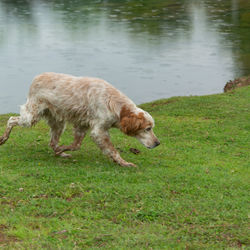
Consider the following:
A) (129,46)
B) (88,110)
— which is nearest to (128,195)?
(88,110)

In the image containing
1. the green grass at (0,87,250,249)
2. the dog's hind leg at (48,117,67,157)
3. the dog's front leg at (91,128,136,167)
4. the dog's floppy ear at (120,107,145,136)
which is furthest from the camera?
the dog's hind leg at (48,117,67,157)

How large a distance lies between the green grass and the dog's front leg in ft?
0.70

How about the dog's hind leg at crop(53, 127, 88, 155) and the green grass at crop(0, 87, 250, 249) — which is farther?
the dog's hind leg at crop(53, 127, 88, 155)

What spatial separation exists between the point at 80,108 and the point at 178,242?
3413 mm

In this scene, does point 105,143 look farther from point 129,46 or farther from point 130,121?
point 129,46

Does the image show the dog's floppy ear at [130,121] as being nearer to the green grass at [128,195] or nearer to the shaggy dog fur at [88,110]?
the shaggy dog fur at [88,110]

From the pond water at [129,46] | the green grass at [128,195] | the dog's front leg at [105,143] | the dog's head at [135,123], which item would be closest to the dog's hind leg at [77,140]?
the green grass at [128,195]

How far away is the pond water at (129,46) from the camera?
23328 mm

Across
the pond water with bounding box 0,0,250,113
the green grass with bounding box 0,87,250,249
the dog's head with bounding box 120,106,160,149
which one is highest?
the dog's head with bounding box 120,106,160,149

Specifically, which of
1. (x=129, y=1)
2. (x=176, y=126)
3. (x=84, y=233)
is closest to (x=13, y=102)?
(x=176, y=126)

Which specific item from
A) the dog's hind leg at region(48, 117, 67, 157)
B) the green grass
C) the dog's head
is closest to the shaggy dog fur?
the dog's head

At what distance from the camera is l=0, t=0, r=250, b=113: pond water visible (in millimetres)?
23328

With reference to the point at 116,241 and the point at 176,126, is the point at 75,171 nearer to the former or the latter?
the point at 116,241

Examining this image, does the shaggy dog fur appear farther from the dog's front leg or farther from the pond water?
the pond water
